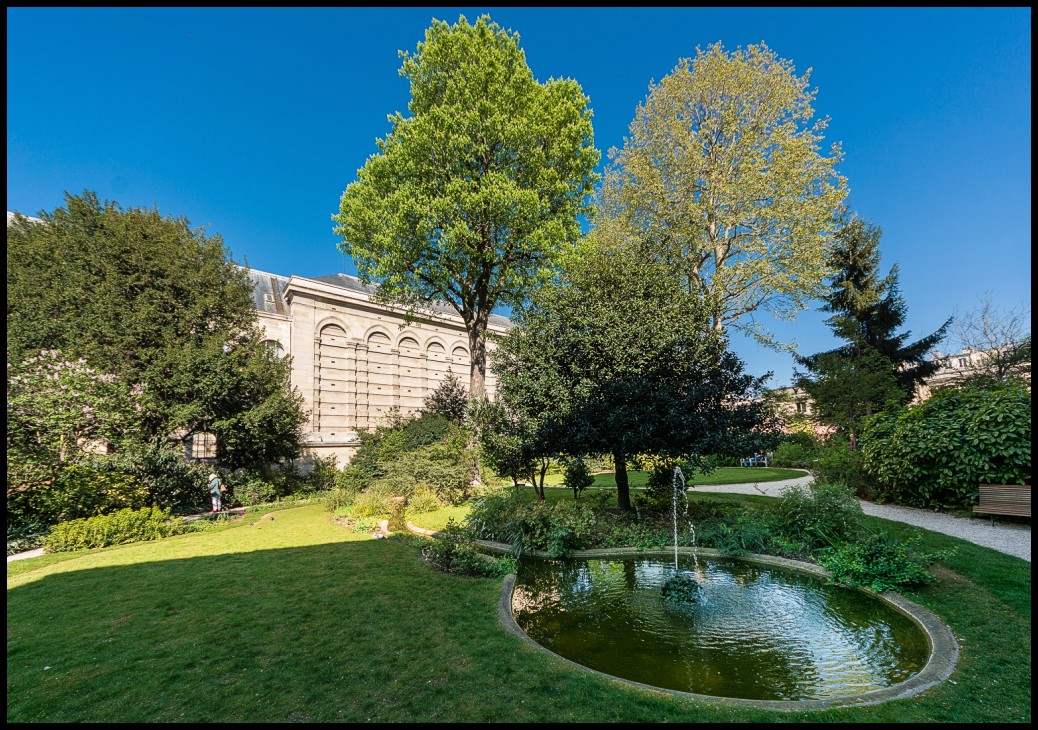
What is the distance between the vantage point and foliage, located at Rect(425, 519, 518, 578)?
7.70m

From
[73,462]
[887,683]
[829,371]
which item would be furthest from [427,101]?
[829,371]

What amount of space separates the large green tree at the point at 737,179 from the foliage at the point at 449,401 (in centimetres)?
1377

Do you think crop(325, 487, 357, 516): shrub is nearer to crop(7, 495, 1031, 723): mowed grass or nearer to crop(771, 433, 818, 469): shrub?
crop(7, 495, 1031, 723): mowed grass

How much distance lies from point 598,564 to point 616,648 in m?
3.32

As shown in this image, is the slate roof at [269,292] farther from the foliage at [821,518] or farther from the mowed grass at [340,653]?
the foliage at [821,518]

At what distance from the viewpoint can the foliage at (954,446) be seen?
9750mm

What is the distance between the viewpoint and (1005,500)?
9.42 m

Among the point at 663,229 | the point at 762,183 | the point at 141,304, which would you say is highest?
the point at 762,183

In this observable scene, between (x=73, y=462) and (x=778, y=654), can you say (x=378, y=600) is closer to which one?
(x=778, y=654)

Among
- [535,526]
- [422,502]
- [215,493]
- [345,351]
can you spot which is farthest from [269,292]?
[535,526]

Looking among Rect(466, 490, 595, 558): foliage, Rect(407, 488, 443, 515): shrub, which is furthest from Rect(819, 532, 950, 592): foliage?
Rect(407, 488, 443, 515): shrub

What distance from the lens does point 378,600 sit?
20.8ft

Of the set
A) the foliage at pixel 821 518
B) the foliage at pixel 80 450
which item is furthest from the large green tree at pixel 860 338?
the foliage at pixel 80 450

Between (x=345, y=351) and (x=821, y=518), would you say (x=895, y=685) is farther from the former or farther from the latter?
(x=345, y=351)
